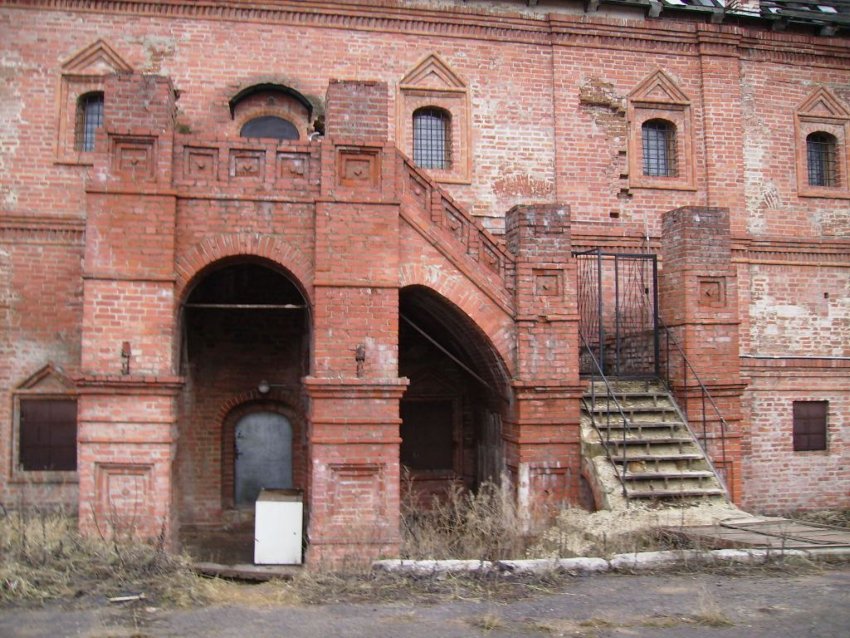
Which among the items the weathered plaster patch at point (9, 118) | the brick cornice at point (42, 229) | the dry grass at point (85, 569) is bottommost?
the dry grass at point (85, 569)

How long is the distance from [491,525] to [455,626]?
2.81 metres

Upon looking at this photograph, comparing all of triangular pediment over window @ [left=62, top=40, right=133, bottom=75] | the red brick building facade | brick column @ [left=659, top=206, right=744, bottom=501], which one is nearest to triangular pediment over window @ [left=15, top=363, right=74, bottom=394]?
the red brick building facade

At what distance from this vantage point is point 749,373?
15.6 meters

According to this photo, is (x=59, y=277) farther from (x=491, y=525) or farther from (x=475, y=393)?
(x=491, y=525)

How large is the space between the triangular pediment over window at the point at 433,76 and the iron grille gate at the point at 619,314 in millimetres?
3978

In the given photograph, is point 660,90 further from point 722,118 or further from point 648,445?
point 648,445

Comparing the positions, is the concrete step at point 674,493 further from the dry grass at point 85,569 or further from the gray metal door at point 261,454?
the gray metal door at point 261,454

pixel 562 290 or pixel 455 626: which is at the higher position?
pixel 562 290

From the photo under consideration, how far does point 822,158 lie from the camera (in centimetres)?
1700

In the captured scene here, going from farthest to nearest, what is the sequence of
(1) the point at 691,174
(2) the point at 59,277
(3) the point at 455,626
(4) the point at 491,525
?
(1) the point at 691,174, (2) the point at 59,277, (4) the point at 491,525, (3) the point at 455,626

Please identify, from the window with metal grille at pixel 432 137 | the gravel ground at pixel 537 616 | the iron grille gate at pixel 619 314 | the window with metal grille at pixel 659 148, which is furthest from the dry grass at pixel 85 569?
the window with metal grille at pixel 659 148

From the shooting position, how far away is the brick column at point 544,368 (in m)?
11.0

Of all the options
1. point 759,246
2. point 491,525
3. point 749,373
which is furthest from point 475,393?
point 759,246

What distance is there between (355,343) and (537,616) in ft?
13.8
